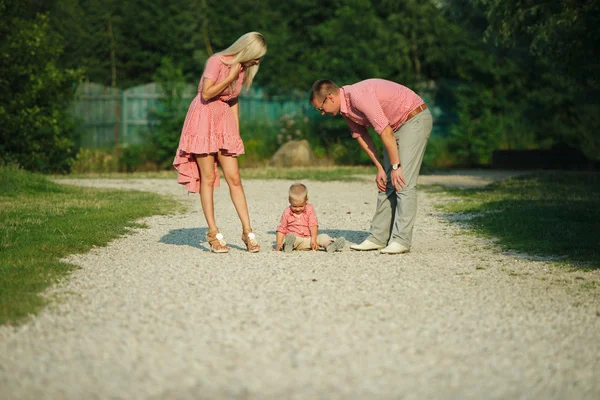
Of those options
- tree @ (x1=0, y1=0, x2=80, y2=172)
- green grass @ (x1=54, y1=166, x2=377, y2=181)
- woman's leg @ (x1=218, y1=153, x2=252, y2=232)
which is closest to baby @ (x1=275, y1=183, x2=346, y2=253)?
woman's leg @ (x1=218, y1=153, x2=252, y2=232)

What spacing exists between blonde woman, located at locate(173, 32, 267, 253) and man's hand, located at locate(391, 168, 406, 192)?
143cm

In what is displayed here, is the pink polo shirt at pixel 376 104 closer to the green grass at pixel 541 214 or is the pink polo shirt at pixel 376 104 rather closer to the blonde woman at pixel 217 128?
the blonde woman at pixel 217 128

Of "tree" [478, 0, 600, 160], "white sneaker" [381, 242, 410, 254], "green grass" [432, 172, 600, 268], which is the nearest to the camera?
"white sneaker" [381, 242, 410, 254]

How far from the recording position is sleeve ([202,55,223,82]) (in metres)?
7.70

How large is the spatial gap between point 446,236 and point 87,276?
4.39m

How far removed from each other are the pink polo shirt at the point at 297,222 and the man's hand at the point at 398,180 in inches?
35.0

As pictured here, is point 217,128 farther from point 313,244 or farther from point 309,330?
point 309,330

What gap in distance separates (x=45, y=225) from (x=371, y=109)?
435 centimetres

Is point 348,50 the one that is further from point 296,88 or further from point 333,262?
point 333,262

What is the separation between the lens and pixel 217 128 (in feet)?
26.3

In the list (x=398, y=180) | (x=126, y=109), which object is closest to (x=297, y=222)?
(x=398, y=180)

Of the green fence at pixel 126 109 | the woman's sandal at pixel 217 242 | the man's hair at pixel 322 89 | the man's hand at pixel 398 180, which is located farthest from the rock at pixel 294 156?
the man's hair at pixel 322 89

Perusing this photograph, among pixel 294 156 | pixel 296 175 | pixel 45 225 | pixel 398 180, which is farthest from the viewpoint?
pixel 294 156

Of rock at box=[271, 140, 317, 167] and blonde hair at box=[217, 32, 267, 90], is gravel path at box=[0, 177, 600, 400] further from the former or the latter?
rock at box=[271, 140, 317, 167]
